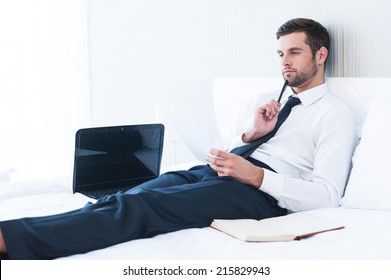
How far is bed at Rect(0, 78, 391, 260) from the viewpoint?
43.9 inches

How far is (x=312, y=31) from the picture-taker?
1816mm

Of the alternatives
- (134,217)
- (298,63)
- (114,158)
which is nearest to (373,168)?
(298,63)

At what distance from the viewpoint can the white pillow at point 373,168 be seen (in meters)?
1.45

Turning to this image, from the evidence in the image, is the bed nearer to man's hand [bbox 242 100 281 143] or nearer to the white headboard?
the white headboard

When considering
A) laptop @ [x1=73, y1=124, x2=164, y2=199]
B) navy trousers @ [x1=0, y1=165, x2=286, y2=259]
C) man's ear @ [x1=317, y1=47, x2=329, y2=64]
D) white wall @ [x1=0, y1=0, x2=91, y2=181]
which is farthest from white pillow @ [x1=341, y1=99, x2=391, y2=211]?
white wall @ [x1=0, y1=0, x2=91, y2=181]

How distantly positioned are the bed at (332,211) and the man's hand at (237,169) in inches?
7.8

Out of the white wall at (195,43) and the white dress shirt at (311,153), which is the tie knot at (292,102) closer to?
the white dress shirt at (311,153)

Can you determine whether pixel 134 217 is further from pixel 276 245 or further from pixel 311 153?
pixel 311 153

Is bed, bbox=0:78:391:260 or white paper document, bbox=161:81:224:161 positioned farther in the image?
white paper document, bbox=161:81:224:161

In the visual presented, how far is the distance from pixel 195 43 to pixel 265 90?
65cm

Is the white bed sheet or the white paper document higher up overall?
the white paper document

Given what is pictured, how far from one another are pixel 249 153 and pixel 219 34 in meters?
1.02

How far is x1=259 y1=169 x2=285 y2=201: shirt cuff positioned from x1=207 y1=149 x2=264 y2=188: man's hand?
0.01 metres

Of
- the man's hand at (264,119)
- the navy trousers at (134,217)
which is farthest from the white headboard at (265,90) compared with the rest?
the navy trousers at (134,217)
